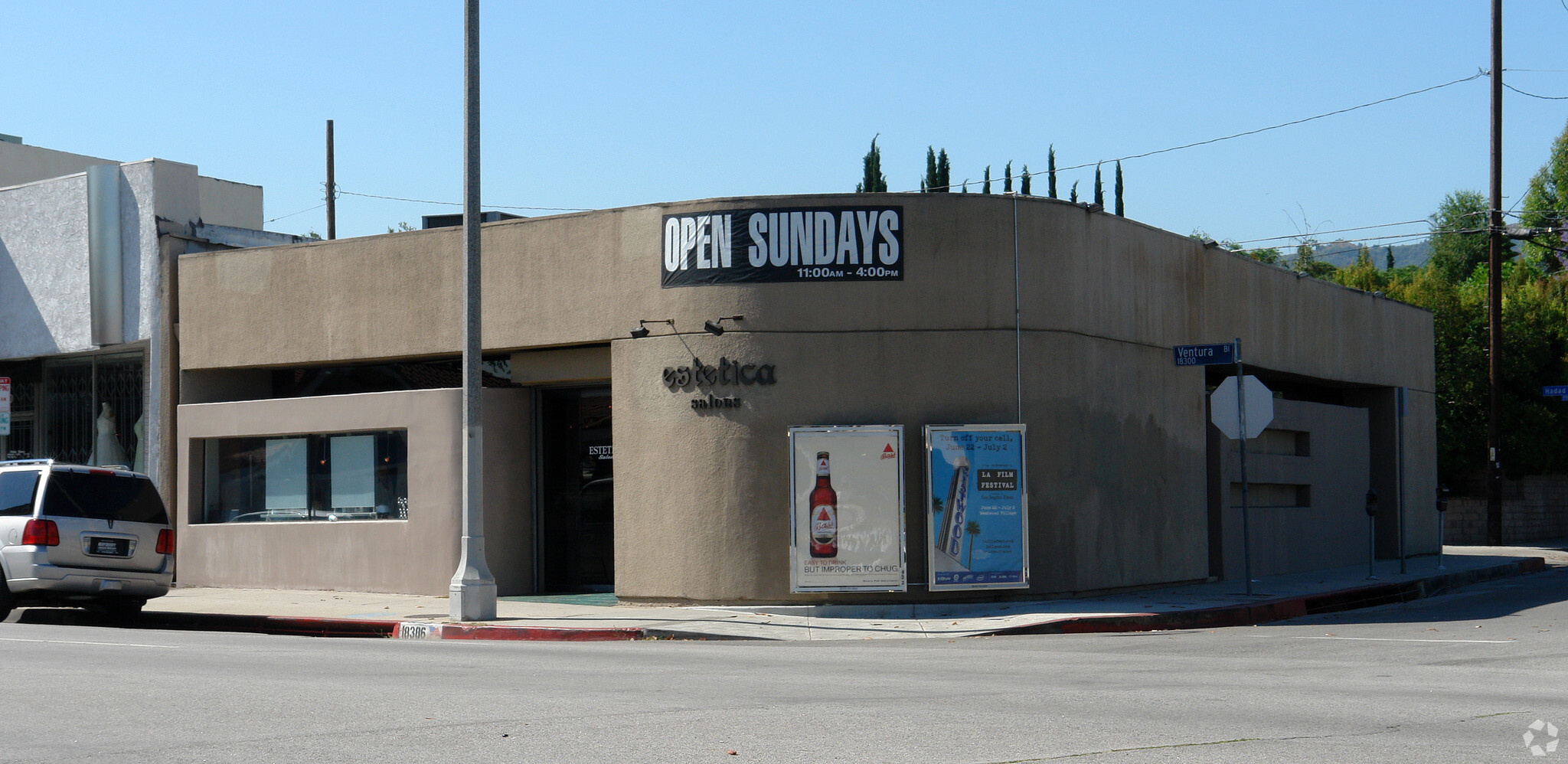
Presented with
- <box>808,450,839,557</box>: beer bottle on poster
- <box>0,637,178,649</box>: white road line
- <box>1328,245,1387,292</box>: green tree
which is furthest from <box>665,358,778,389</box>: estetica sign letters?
<box>1328,245,1387,292</box>: green tree

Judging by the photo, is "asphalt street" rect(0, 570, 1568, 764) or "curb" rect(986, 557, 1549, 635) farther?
"curb" rect(986, 557, 1549, 635)

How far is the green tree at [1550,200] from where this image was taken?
168 ft

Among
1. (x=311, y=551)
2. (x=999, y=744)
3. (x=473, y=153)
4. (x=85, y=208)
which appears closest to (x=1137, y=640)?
(x=999, y=744)

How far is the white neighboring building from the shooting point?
2223cm

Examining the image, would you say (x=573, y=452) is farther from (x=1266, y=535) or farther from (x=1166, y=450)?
(x=1266, y=535)

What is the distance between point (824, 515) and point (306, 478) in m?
8.17

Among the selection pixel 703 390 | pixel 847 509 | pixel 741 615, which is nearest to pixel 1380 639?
pixel 847 509

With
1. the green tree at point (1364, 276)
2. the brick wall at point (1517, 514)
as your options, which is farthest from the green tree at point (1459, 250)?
the brick wall at point (1517, 514)

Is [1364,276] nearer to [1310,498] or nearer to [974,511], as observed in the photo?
[1310,498]

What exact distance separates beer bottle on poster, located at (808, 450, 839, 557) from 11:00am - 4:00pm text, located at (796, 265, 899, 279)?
7.01ft

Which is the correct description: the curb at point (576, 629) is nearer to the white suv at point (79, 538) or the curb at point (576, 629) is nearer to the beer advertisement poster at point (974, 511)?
the white suv at point (79, 538)

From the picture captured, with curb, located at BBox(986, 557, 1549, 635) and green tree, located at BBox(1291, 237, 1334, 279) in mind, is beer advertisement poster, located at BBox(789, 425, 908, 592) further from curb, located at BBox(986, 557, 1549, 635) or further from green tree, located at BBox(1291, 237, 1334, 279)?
green tree, located at BBox(1291, 237, 1334, 279)

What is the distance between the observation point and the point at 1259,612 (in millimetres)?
17266

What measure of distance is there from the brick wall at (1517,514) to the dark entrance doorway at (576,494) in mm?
24003
